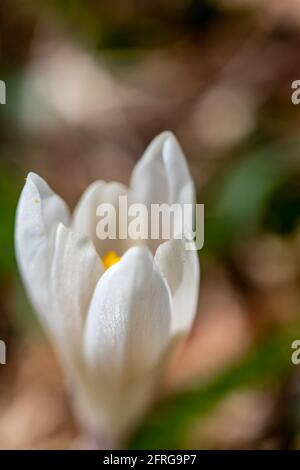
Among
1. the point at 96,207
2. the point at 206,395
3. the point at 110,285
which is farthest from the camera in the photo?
the point at 206,395

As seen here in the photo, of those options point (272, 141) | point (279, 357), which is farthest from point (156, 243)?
point (272, 141)

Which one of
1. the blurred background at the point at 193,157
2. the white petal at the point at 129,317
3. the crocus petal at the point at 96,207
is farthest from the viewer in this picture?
the blurred background at the point at 193,157

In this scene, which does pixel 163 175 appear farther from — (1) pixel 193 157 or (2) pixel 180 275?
(1) pixel 193 157

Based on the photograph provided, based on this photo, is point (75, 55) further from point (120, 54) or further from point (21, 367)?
point (21, 367)

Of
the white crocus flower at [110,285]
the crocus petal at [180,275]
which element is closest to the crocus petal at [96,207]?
the white crocus flower at [110,285]

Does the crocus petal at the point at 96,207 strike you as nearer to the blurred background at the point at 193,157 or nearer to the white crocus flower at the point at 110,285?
the white crocus flower at the point at 110,285

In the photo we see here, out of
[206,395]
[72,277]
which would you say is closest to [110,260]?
[72,277]

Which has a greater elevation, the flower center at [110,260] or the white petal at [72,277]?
the flower center at [110,260]
